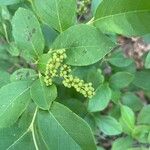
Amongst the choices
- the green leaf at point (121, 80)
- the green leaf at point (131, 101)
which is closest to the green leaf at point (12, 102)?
the green leaf at point (121, 80)

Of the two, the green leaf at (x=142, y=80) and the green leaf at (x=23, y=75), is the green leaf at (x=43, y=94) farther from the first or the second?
the green leaf at (x=142, y=80)

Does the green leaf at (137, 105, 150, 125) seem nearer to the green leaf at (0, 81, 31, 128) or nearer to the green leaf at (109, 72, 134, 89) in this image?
the green leaf at (109, 72, 134, 89)

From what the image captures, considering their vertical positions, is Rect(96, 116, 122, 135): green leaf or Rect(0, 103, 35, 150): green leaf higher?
Rect(0, 103, 35, 150): green leaf

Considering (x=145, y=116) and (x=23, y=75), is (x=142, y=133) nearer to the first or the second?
(x=145, y=116)

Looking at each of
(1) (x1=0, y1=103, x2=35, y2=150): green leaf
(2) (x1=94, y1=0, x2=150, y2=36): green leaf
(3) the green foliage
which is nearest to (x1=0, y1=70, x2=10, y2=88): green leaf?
(3) the green foliage

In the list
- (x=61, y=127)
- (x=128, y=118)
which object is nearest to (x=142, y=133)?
(x=128, y=118)

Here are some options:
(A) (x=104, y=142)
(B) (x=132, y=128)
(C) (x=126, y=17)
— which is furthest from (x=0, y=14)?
(A) (x=104, y=142)
